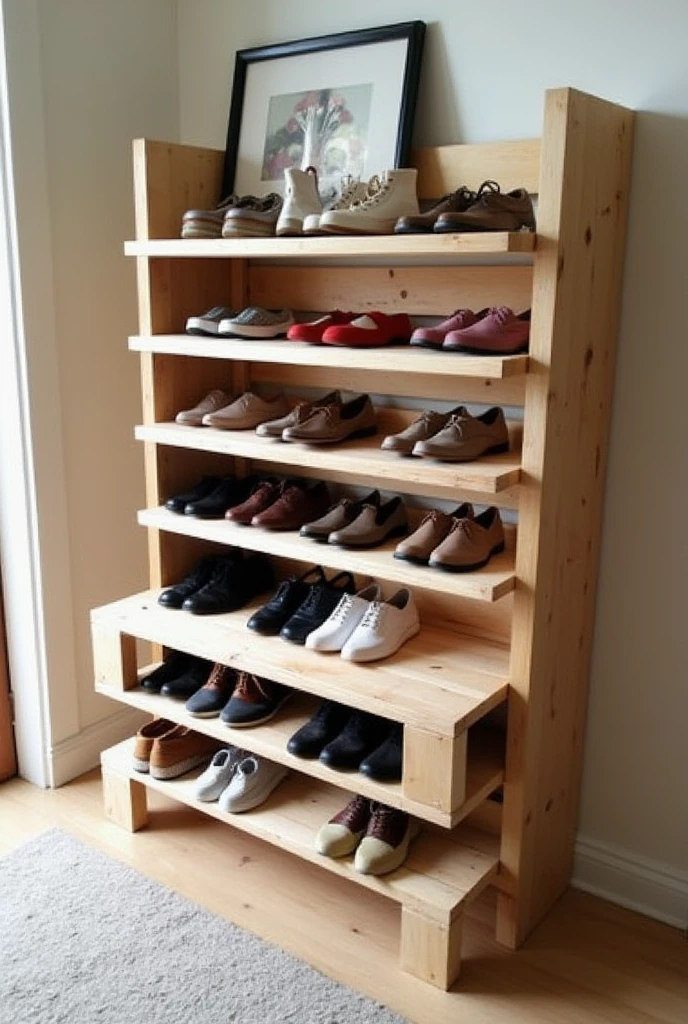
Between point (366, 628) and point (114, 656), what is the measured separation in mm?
666

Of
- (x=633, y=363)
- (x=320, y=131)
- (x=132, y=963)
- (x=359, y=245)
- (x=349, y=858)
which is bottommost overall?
(x=132, y=963)

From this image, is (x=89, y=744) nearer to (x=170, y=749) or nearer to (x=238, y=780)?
(x=170, y=749)

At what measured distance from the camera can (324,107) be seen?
216cm

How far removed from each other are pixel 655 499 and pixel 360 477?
2.25ft

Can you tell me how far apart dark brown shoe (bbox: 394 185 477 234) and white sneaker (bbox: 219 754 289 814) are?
1.21 meters

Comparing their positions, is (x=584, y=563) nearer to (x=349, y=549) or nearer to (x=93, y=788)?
(x=349, y=549)

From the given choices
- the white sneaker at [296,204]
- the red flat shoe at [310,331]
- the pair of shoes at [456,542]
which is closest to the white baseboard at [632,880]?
the pair of shoes at [456,542]

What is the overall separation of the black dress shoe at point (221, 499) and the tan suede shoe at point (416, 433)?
1.63ft

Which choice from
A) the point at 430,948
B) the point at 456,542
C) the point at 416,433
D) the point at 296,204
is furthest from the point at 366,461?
the point at 430,948

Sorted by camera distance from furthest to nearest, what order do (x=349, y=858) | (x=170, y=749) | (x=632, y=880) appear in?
(x=170, y=749), (x=632, y=880), (x=349, y=858)

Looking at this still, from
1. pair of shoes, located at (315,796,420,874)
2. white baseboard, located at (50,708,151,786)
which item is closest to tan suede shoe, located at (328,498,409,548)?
pair of shoes, located at (315,796,420,874)

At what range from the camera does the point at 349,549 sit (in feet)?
6.45

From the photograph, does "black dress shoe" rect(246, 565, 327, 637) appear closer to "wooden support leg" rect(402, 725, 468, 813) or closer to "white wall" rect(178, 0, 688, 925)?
"wooden support leg" rect(402, 725, 468, 813)

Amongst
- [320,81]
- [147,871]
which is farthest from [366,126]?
[147,871]
